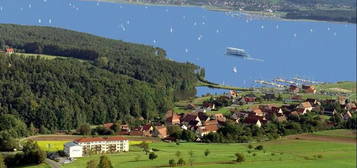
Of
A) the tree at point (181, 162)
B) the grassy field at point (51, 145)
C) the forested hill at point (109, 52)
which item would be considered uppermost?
the forested hill at point (109, 52)

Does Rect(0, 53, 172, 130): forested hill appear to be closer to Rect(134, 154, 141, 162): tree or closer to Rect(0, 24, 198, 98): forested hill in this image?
Rect(0, 24, 198, 98): forested hill

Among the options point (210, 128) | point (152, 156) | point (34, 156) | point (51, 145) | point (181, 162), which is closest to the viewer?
point (181, 162)

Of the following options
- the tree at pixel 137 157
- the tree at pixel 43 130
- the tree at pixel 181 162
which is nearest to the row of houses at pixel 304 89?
the tree at pixel 43 130

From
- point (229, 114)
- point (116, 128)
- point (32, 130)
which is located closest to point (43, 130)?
point (32, 130)

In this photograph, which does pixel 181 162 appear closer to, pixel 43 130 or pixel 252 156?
pixel 252 156

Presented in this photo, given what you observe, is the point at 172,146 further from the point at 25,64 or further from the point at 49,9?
the point at 49,9

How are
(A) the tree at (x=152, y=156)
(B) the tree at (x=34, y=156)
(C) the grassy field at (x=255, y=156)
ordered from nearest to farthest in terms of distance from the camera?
1. (C) the grassy field at (x=255, y=156)
2. (B) the tree at (x=34, y=156)
3. (A) the tree at (x=152, y=156)

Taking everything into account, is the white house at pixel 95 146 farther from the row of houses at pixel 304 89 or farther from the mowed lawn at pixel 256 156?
the row of houses at pixel 304 89
